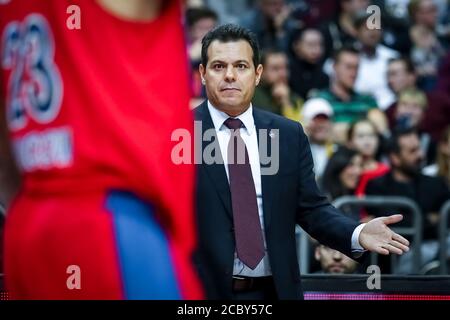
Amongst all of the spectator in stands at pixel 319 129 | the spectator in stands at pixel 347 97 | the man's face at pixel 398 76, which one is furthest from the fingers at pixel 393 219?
the man's face at pixel 398 76

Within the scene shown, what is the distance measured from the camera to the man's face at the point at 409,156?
8.46 meters

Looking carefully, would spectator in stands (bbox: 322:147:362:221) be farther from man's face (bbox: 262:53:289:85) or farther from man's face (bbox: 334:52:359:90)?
man's face (bbox: 334:52:359:90)

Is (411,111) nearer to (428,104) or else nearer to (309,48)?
(428,104)

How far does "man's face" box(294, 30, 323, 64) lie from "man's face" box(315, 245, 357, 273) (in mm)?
3911

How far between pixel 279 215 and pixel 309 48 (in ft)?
19.9

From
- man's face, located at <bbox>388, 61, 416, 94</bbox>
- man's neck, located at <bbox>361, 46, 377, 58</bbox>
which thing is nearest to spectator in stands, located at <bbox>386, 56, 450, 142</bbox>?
man's face, located at <bbox>388, 61, 416, 94</bbox>

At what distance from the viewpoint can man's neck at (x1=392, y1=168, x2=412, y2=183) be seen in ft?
27.6

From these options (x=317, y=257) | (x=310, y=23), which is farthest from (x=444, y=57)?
(x=317, y=257)

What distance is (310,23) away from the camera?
429 inches

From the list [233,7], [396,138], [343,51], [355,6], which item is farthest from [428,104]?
[233,7]

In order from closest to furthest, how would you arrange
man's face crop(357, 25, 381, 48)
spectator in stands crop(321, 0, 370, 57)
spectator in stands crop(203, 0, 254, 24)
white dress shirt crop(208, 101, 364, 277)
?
1. white dress shirt crop(208, 101, 364, 277)
2. man's face crop(357, 25, 381, 48)
3. spectator in stands crop(321, 0, 370, 57)
4. spectator in stands crop(203, 0, 254, 24)

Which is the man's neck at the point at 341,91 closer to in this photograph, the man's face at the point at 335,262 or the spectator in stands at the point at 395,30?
the spectator in stands at the point at 395,30

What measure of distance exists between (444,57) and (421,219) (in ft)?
9.26

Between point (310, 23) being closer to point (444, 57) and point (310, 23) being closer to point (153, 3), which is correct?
point (444, 57)
